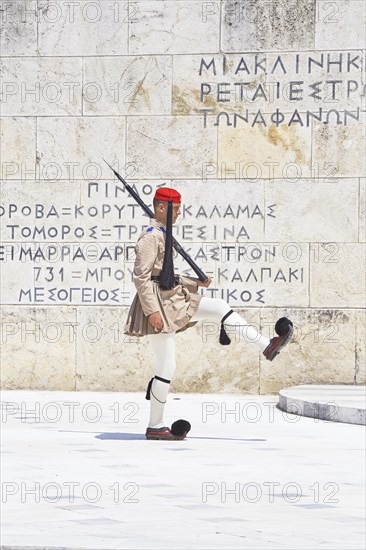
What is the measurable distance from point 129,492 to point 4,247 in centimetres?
727

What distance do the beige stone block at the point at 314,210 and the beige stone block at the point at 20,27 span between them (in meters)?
2.91

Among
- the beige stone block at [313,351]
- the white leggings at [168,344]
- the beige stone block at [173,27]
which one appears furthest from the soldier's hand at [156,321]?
the beige stone block at [173,27]

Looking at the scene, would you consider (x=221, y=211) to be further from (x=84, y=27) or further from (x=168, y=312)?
(x=168, y=312)

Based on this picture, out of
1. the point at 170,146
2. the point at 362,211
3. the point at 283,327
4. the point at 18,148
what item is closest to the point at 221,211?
the point at 170,146

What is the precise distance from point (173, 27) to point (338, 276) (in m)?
3.06

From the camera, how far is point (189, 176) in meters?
14.7

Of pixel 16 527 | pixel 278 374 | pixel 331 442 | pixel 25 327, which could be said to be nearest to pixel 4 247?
pixel 25 327

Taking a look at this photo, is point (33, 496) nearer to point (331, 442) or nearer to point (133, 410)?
point (331, 442)

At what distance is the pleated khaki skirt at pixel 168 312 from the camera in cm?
1056

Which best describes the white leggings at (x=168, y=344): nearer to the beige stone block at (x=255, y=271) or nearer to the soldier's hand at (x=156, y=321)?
the soldier's hand at (x=156, y=321)

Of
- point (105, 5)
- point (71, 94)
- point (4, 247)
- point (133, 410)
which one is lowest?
point (133, 410)

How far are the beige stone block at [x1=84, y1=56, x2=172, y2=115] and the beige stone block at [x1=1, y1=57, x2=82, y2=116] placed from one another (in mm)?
128

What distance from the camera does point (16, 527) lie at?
6672 mm

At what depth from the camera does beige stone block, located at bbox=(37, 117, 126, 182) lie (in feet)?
48.6
